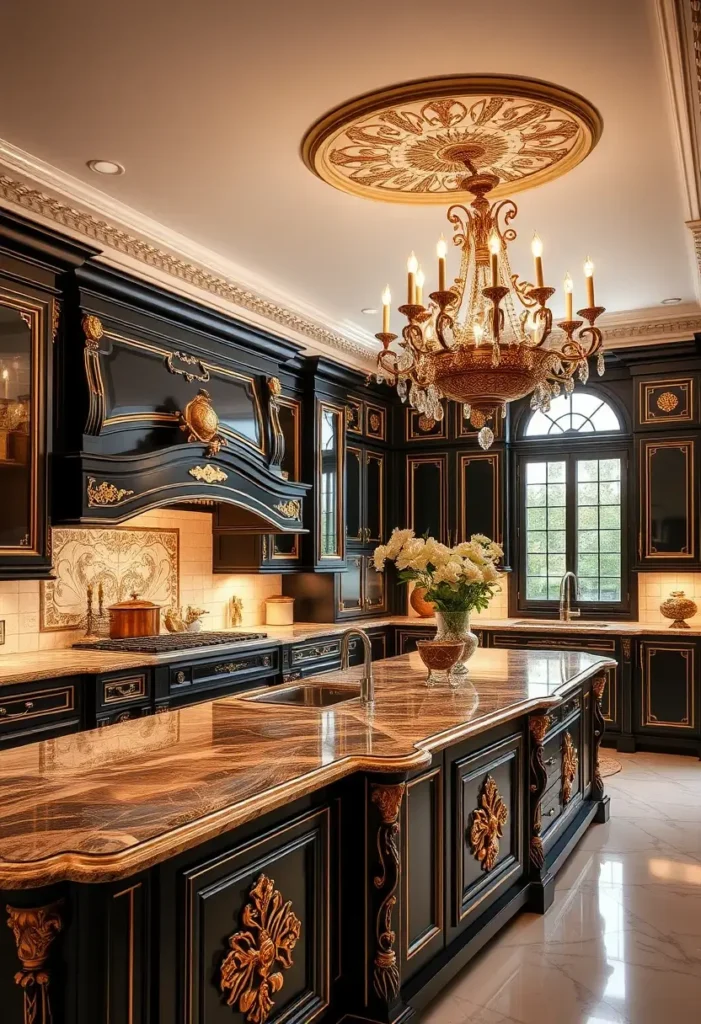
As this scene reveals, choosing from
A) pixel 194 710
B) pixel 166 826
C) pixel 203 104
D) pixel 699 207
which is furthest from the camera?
pixel 699 207

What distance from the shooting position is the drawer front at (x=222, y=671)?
4.69 meters

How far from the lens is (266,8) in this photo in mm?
2770

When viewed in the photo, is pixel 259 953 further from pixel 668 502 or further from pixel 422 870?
pixel 668 502

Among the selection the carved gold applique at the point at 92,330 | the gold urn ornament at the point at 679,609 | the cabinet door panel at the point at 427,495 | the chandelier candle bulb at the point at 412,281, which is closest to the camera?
the chandelier candle bulb at the point at 412,281

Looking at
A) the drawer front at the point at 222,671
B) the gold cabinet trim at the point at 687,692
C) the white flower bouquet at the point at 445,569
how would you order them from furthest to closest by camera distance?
1. the gold cabinet trim at the point at 687,692
2. the drawer front at the point at 222,671
3. the white flower bouquet at the point at 445,569

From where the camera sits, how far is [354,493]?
281 inches

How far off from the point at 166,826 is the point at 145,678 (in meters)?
2.73

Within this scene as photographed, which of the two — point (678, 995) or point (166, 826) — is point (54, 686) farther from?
point (678, 995)

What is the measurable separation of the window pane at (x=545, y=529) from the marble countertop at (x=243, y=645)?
37 centimetres

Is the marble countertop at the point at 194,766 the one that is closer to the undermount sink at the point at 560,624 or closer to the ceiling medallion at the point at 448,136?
the ceiling medallion at the point at 448,136

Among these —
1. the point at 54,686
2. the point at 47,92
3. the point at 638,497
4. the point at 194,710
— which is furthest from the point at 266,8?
the point at 638,497

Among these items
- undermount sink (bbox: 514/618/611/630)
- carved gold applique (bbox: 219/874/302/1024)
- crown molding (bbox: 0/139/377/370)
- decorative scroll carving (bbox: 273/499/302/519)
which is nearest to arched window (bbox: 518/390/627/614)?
undermount sink (bbox: 514/618/611/630)

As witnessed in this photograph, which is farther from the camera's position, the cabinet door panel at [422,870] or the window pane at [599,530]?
the window pane at [599,530]

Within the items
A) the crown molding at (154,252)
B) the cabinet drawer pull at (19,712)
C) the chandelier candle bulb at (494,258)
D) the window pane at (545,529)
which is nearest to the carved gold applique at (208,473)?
the crown molding at (154,252)
